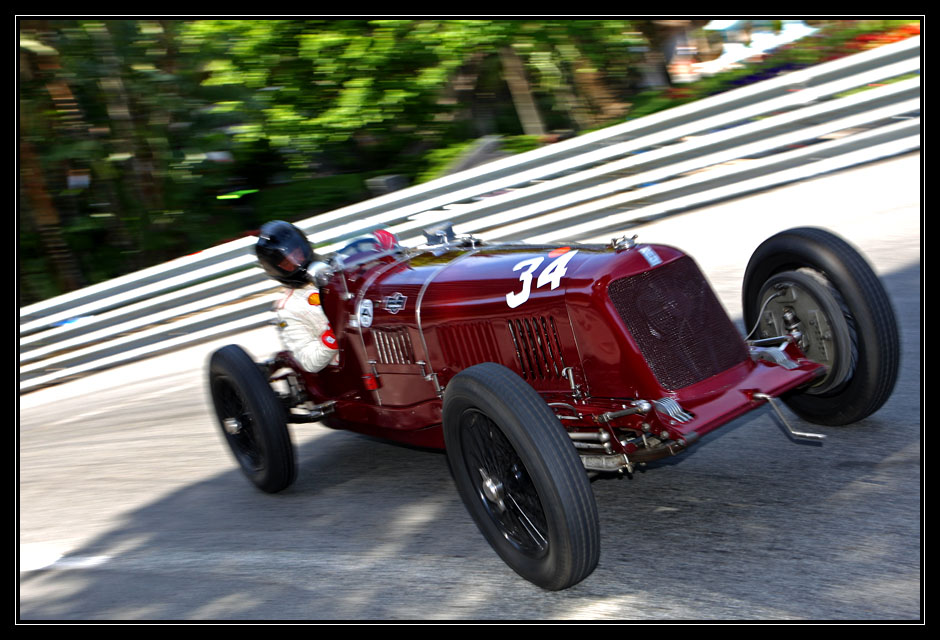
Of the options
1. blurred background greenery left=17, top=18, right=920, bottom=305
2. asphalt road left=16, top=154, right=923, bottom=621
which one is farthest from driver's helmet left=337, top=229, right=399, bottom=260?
blurred background greenery left=17, top=18, right=920, bottom=305

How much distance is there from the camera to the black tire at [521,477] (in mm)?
3314

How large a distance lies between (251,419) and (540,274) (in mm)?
2084

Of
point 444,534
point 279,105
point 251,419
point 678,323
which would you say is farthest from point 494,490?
point 279,105

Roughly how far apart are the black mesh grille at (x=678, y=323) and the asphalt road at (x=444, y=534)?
2.09 ft

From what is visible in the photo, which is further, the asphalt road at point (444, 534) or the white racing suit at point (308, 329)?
the white racing suit at point (308, 329)

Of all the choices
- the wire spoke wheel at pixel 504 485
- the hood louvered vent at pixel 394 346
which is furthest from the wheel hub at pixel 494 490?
the hood louvered vent at pixel 394 346

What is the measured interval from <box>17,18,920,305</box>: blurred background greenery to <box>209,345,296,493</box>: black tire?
25.8ft

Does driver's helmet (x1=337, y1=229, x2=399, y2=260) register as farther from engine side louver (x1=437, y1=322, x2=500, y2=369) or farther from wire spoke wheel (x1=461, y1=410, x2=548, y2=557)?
wire spoke wheel (x1=461, y1=410, x2=548, y2=557)

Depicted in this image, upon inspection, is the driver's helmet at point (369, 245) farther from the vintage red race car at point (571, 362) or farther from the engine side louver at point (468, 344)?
the engine side louver at point (468, 344)

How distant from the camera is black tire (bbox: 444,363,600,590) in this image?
10.9 ft

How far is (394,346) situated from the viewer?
4828 mm

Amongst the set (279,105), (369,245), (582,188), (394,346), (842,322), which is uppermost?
(279,105)

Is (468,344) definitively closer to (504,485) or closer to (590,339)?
(590,339)

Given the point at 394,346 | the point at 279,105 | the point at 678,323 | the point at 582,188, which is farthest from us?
the point at 279,105
